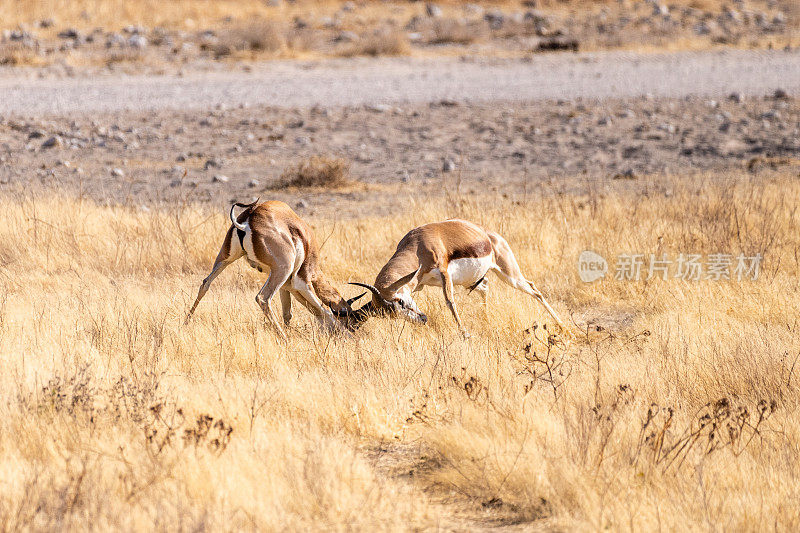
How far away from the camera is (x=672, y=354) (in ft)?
23.0

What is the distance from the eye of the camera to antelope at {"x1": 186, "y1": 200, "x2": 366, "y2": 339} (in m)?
7.19

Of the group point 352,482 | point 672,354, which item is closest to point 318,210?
point 672,354

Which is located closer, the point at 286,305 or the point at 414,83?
the point at 286,305

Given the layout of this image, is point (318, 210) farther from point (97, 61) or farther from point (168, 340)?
point (97, 61)

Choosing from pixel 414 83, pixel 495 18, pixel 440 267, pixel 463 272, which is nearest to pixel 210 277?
pixel 440 267

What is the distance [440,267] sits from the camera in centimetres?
740

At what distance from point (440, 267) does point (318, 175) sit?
5931 mm

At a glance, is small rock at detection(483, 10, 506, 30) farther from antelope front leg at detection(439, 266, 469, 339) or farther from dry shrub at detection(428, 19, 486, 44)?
A: antelope front leg at detection(439, 266, 469, 339)

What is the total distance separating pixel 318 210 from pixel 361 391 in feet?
20.3

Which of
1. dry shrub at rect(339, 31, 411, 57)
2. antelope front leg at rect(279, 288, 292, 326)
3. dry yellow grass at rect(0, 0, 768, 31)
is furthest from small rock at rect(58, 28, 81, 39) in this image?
antelope front leg at rect(279, 288, 292, 326)

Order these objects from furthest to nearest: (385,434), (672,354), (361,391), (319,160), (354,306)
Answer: (319,160), (354,306), (672,354), (361,391), (385,434)

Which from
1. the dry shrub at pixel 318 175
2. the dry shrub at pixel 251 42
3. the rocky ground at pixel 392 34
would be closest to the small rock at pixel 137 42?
the rocky ground at pixel 392 34

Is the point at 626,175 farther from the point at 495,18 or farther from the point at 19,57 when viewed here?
the point at 495,18

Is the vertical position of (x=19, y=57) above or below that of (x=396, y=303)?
above
